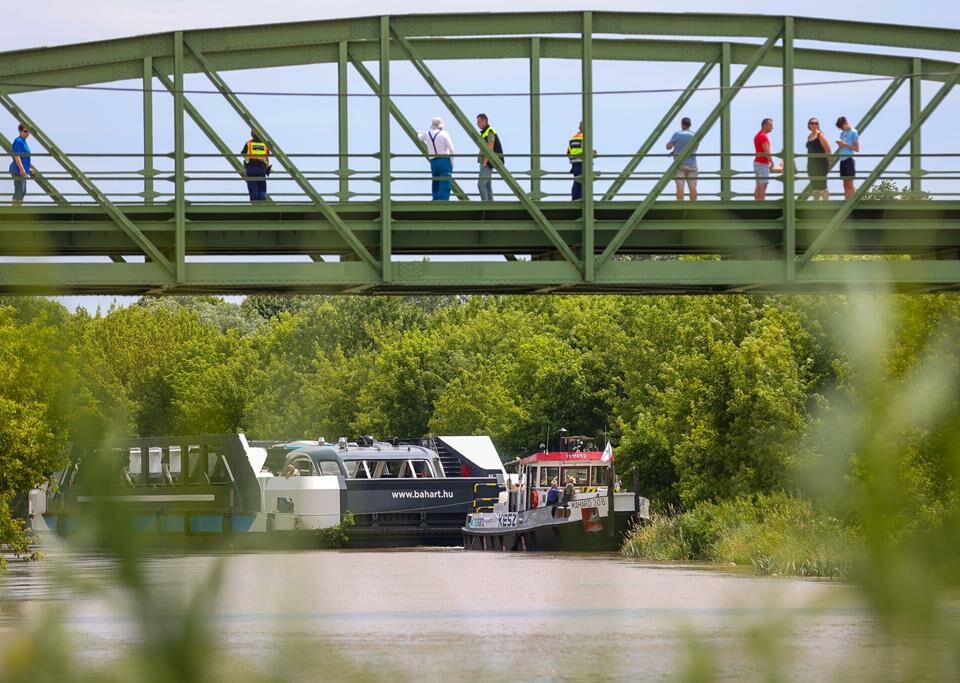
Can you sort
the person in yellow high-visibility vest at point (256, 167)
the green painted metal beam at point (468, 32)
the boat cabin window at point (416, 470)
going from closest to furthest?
the green painted metal beam at point (468, 32)
the person in yellow high-visibility vest at point (256, 167)
the boat cabin window at point (416, 470)

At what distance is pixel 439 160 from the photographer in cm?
2295

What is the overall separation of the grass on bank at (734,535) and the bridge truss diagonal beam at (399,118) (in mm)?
8051

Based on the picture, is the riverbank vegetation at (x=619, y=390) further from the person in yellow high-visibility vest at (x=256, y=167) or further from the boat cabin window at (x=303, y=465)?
the boat cabin window at (x=303, y=465)

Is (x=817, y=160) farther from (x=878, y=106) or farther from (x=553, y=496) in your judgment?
(x=553, y=496)

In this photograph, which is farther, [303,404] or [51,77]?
[51,77]

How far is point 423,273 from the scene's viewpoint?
21.5m

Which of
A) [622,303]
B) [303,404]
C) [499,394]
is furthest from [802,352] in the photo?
[303,404]

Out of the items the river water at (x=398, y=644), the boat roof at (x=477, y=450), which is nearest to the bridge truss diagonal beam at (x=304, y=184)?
the river water at (x=398, y=644)

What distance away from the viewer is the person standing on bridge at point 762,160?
2343 cm

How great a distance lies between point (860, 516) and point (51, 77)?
71.0 feet

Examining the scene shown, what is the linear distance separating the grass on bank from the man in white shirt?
328 inches

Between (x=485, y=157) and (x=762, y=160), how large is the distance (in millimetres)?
3556

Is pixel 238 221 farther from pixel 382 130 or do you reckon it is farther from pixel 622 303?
pixel 622 303

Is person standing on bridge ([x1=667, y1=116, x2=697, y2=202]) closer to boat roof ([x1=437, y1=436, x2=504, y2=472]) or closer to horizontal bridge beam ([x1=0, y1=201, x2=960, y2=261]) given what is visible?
horizontal bridge beam ([x1=0, y1=201, x2=960, y2=261])
